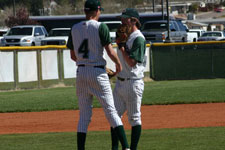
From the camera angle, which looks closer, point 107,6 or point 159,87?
point 159,87

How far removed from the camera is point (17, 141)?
8.59 metres

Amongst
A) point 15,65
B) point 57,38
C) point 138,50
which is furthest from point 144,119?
point 57,38

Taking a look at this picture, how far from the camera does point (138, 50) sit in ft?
21.8

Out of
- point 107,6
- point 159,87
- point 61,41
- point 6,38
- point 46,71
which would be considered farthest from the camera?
point 107,6

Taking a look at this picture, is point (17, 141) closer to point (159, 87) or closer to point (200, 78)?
point (159, 87)

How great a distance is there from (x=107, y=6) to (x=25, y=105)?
7625 centimetres

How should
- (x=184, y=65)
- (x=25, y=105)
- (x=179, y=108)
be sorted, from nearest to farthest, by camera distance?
1. (x=179, y=108)
2. (x=25, y=105)
3. (x=184, y=65)

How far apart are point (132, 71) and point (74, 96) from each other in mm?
9233

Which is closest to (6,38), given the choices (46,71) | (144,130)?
(46,71)

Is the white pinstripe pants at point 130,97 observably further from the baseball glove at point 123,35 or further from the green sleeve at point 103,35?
the green sleeve at point 103,35

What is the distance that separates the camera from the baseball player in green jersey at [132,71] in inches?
262

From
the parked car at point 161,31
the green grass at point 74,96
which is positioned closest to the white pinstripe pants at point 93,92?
the green grass at point 74,96

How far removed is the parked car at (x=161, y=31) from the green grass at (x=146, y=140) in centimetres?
2004

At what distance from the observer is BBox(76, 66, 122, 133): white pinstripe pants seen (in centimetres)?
630
